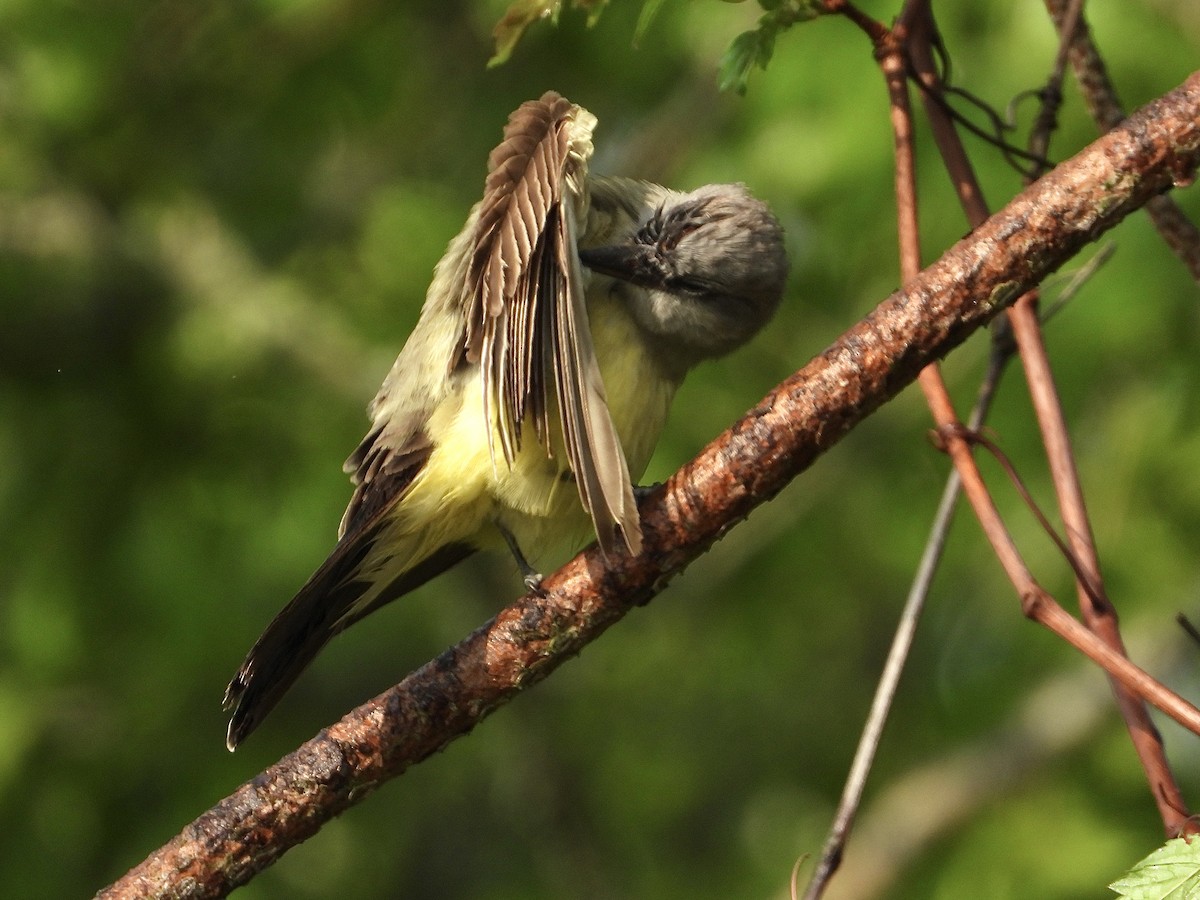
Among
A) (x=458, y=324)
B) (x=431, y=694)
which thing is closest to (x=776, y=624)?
(x=458, y=324)

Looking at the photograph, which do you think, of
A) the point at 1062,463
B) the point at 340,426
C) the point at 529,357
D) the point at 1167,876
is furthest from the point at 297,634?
the point at 340,426

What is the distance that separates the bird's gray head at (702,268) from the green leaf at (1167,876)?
2.06m

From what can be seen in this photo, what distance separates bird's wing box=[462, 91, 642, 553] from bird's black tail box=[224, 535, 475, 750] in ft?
2.15

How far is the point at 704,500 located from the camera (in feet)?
8.04

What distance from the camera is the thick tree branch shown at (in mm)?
2211

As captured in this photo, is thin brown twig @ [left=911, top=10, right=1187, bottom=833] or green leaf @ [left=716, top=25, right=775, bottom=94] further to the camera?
green leaf @ [left=716, top=25, right=775, bottom=94]

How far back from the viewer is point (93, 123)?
650 centimetres

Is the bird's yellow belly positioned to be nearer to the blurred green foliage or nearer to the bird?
A: the bird

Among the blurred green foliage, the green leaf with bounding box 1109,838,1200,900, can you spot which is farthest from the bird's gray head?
the green leaf with bounding box 1109,838,1200,900

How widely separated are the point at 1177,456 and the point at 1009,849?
189 cm

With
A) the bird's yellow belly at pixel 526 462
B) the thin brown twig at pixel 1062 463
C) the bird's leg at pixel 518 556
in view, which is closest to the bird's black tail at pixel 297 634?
the bird's yellow belly at pixel 526 462

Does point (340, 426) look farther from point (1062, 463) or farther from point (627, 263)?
A: point (1062, 463)

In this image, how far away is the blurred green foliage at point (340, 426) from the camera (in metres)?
6.21

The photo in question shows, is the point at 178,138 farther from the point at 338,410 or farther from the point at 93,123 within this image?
the point at 338,410
